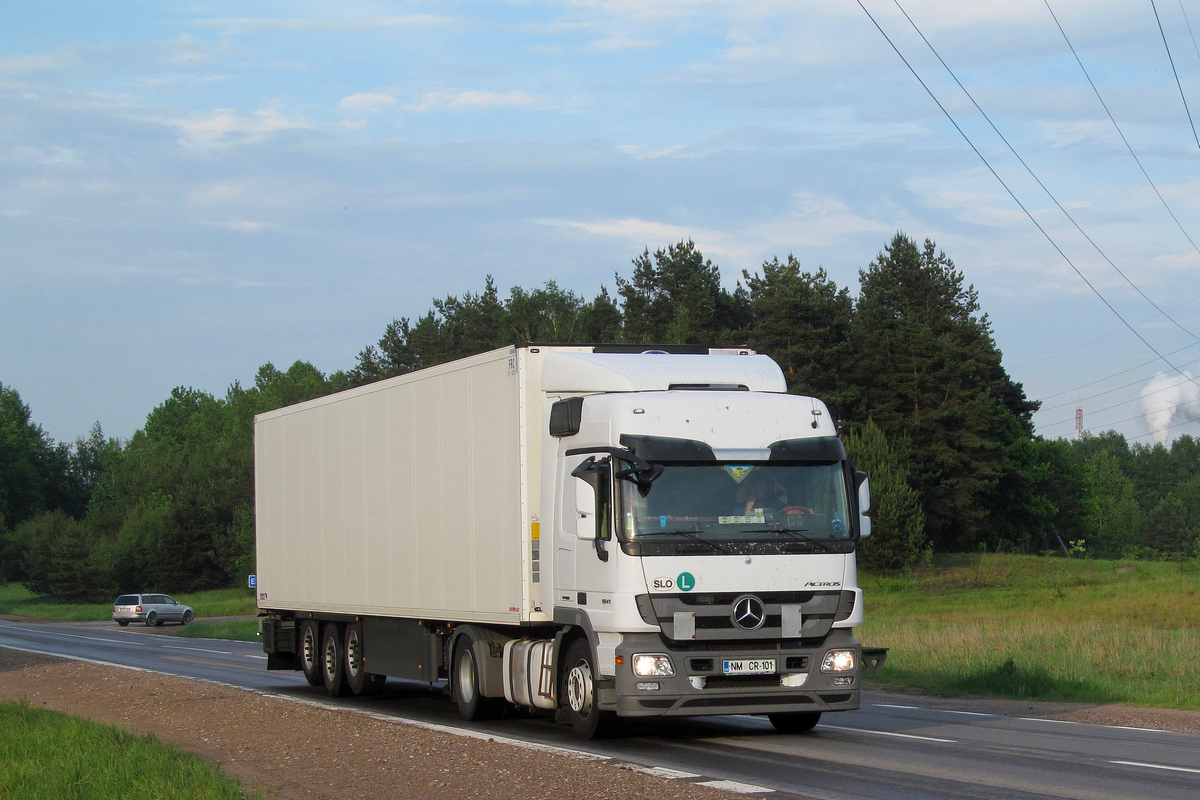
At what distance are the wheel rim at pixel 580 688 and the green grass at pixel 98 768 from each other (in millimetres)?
3438

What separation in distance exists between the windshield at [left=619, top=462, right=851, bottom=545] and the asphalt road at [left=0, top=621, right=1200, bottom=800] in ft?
6.33

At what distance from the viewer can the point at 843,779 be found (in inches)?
373

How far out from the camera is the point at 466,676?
1426 cm

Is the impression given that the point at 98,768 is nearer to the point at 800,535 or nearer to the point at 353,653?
the point at 800,535

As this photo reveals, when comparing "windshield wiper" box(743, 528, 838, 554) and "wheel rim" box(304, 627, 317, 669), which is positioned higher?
"windshield wiper" box(743, 528, 838, 554)

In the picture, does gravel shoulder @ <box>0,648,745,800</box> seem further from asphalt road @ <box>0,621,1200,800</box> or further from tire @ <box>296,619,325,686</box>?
tire @ <box>296,619,325,686</box>

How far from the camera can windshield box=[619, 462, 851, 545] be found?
36.7 ft

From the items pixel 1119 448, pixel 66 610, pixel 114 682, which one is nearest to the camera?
pixel 114 682

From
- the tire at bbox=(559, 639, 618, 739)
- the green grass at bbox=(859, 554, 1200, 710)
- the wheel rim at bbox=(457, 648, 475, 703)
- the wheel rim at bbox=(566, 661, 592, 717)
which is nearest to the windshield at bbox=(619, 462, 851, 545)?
the tire at bbox=(559, 639, 618, 739)

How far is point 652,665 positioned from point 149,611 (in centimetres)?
5201

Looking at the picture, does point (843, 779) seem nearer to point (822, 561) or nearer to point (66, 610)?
point (822, 561)

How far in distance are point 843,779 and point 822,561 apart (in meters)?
2.44

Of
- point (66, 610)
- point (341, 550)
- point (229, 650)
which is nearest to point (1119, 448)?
point (66, 610)

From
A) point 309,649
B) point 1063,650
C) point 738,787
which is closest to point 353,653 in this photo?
point 309,649
